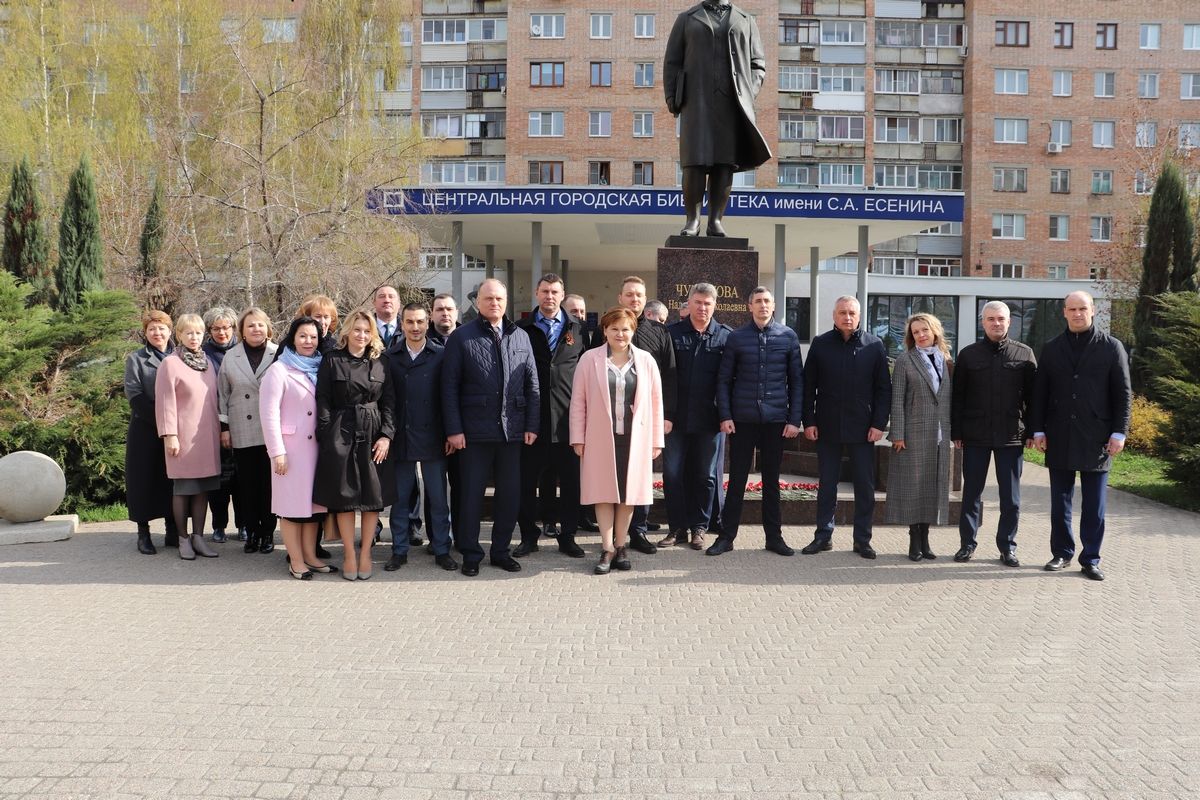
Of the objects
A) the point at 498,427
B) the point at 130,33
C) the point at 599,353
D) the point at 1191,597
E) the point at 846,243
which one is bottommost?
the point at 1191,597

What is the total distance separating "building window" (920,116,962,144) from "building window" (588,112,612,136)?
1551 cm

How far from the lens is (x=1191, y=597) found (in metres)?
6.27

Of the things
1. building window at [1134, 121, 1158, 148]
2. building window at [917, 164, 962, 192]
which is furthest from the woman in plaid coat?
building window at [917, 164, 962, 192]

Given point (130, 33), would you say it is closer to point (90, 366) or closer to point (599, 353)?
point (90, 366)

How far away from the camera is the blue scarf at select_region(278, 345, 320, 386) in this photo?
6.57 meters

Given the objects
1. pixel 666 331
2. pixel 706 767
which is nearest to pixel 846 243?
pixel 666 331

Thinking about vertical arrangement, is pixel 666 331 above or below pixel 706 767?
above

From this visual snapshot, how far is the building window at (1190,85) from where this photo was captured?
4588 centimetres

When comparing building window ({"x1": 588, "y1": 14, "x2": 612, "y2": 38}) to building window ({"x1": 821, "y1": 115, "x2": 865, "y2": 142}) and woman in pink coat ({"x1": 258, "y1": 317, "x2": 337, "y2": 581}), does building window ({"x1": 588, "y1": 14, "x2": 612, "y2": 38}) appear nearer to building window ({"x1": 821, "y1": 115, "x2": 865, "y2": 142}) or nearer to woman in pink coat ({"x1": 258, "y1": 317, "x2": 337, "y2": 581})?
building window ({"x1": 821, "y1": 115, "x2": 865, "y2": 142})

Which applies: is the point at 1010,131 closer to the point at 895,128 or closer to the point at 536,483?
the point at 895,128

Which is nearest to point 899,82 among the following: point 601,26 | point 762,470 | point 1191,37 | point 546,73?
point 1191,37

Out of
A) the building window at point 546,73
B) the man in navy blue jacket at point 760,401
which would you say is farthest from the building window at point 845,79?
the man in navy blue jacket at point 760,401

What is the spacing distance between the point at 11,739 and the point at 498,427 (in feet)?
11.5

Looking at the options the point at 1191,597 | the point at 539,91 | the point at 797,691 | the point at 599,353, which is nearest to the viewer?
the point at 797,691
